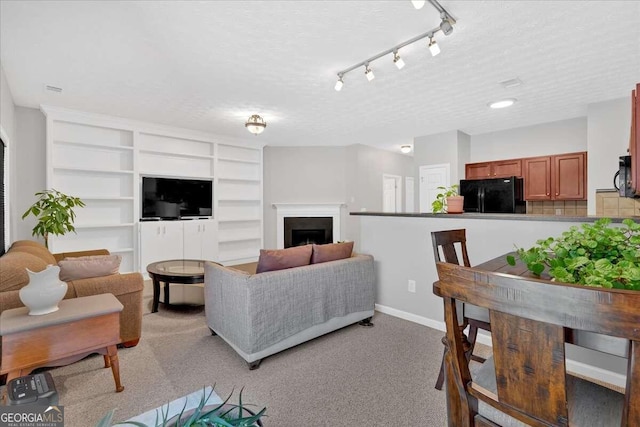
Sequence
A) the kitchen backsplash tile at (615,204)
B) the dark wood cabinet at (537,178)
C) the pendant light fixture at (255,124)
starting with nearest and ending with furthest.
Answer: the kitchen backsplash tile at (615,204)
the pendant light fixture at (255,124)
the dark wood cabinet at (537,178)

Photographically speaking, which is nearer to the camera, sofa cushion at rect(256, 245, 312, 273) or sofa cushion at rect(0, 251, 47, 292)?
sofa cushion at rect(0, 251, 47, 292)

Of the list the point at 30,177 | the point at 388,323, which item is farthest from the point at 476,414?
the point at 30,177

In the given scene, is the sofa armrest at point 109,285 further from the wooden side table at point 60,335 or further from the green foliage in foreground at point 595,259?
the green foliage in foreground at point 595,259

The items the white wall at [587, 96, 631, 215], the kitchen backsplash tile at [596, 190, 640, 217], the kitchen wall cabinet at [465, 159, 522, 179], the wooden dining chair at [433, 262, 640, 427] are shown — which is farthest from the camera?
the kitchen wall cabinet at [465, 159, 522, 179]

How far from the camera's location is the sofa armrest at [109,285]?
2.27 m

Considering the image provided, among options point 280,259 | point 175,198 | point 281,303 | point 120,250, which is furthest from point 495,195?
point 120,250

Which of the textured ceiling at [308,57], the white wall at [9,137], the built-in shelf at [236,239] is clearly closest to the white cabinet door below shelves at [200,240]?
the built-in shelf at [236,239]

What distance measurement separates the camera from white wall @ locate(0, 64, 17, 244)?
3133 millimetres

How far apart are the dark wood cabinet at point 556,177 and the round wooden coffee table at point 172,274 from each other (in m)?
5.22

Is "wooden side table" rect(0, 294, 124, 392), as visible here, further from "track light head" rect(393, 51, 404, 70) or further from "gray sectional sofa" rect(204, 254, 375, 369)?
"track light head" rect(393, 51, 404, 70)

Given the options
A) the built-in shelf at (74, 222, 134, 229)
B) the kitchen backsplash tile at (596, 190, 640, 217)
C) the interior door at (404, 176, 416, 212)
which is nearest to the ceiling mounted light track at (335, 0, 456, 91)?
the kitchen backsplash tile at (596, 190, 640, 217)

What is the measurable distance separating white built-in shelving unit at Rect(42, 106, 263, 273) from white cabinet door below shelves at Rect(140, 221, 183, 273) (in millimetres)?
14
